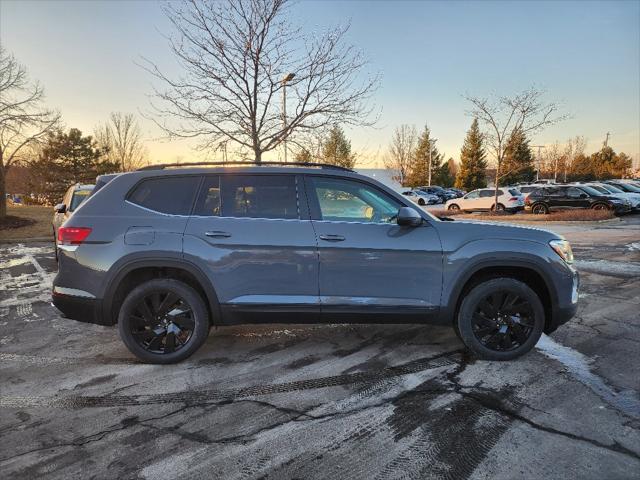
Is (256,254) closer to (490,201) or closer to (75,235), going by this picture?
(75,235)

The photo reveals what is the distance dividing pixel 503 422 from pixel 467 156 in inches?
2344

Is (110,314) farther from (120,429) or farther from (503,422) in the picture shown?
(503,422)

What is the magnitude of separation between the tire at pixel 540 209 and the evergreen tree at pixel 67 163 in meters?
32.9

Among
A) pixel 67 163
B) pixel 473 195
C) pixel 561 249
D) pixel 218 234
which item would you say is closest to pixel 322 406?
Answer: pixel 218 234

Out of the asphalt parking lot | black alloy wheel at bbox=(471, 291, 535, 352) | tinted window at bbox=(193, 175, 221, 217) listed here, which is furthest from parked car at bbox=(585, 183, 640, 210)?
tinted window at bbox=(193, 175, 221, 217)

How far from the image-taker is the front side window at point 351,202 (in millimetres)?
3873

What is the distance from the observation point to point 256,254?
12.2 feet

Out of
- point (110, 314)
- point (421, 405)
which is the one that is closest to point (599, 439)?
point (421, 405)

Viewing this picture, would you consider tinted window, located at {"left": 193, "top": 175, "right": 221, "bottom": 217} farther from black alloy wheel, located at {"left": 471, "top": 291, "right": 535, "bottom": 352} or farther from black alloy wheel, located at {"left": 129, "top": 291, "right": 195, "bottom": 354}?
black alloy wheel, located at {"left": 471, "top": 291, "right": 535, "bottom": 352}

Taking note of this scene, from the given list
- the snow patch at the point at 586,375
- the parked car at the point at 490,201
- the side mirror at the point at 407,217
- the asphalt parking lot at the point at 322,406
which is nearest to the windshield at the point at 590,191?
the parked car at the point at 490,201

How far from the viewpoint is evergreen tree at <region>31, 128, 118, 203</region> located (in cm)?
3791

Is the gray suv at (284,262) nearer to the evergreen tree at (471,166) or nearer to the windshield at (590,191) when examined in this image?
the windshield at (590,191)

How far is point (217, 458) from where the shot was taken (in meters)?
2.55

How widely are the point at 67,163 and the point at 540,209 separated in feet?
127
